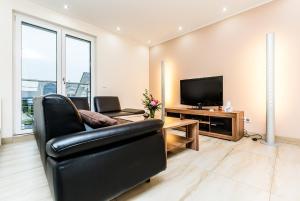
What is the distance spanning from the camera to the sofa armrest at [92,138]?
0.86 m

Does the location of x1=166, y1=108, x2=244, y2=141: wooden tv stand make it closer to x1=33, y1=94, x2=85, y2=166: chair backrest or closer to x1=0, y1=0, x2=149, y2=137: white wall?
x1=0, y1=0, x2=149, y2=137: white wall

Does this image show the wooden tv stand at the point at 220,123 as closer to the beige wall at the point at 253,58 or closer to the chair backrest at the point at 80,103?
the beige wall at the point at 253,58

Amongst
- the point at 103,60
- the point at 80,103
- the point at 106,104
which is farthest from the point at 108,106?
the point at 103,60

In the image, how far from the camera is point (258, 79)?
2.89 metres

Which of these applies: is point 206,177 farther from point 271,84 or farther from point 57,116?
point 271,84

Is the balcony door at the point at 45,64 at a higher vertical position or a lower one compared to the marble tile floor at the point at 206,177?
higher

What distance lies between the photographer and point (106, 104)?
3809mm

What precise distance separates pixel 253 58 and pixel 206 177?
2.54m

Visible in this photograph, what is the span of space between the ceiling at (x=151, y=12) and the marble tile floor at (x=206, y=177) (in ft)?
8.58

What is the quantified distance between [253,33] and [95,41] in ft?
11.6

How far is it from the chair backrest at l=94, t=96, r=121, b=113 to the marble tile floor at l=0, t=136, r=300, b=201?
5.16ft

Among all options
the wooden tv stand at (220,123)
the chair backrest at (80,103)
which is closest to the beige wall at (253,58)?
the wooden tv stand at (220,123)

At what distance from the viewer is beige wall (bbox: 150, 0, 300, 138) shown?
8.34ft

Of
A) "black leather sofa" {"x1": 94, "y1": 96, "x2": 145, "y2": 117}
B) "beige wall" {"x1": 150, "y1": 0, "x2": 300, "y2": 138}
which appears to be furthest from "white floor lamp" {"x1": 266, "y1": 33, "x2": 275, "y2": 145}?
"black leather sofa" {"x1": 94, "y1": 96, "x2": 145, "y2": 117}
